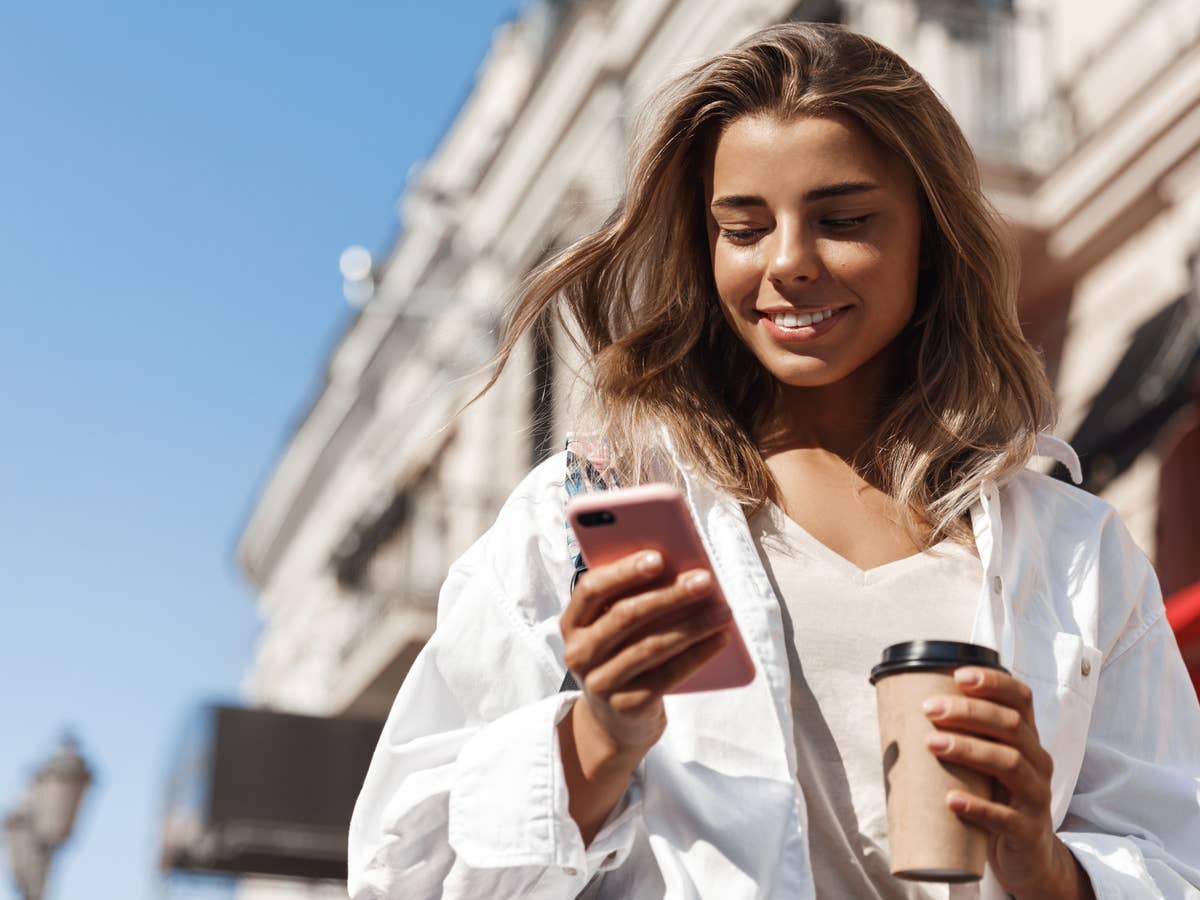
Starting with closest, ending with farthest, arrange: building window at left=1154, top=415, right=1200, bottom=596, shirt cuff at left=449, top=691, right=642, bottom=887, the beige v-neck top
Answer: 1. shirt cuff at left=449, top=691, right=642, bottom=887
2. the beige v-neck top
3. building window at left=1154, top=415, right=1200, bottom=596

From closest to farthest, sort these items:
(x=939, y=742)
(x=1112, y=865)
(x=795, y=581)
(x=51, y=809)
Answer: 1. (x=939, y=742)
2. (x=1112, y=865)
3. (x=795, y=581)
4. (x=51, y=809)

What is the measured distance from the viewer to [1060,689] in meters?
1.86

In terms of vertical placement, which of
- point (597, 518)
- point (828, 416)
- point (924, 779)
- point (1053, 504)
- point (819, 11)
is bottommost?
point (924, 779)

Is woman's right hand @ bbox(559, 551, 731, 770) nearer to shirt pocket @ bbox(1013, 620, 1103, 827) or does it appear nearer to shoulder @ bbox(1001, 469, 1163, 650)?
shirt pocket @ bbox(1013, 620, 1103, 827)

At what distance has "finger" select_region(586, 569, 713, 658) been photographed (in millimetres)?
1451

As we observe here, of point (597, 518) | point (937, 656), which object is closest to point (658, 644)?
point (597, 518)

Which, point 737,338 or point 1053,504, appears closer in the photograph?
point 1053,504

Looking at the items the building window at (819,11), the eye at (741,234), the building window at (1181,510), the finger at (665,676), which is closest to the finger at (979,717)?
the finger at (665,676)

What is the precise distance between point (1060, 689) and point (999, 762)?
0.42m

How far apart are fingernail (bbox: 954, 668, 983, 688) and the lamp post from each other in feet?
31.2

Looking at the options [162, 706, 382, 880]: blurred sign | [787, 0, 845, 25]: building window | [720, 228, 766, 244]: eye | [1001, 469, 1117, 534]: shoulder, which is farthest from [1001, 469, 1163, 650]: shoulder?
[162, 706, 382, 880]: blurred sign

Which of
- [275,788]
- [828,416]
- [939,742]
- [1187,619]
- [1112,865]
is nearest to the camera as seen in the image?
[939,742]

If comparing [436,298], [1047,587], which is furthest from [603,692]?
[436,298]

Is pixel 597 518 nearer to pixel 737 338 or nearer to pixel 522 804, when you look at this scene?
pixel 522 804
